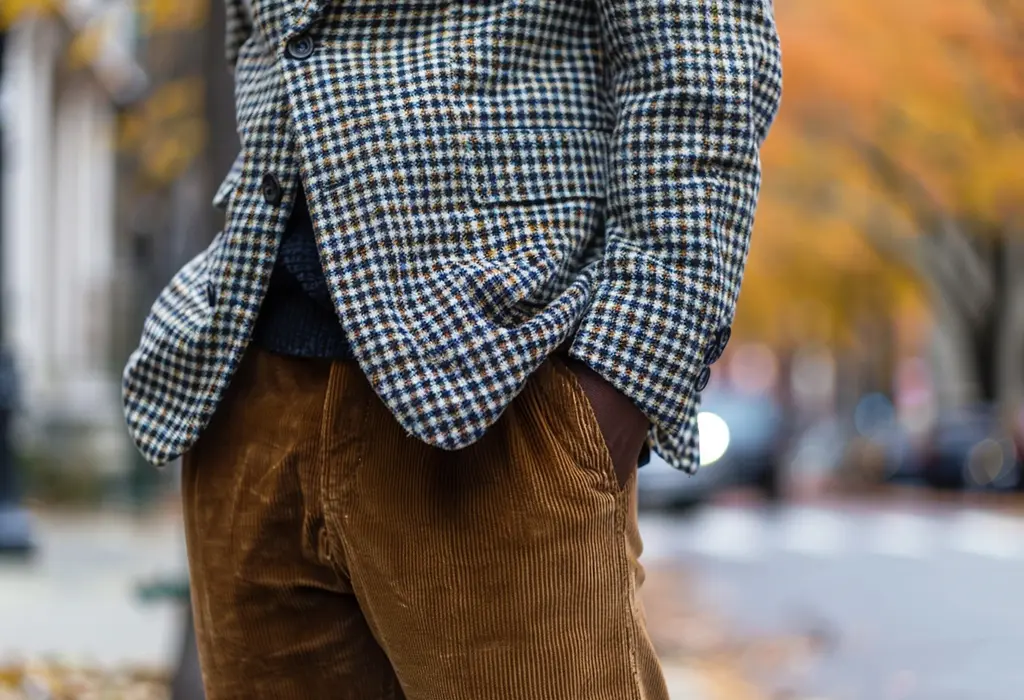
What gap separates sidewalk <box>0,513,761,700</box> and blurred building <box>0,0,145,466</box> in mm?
2107

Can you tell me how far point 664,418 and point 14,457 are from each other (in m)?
7.99

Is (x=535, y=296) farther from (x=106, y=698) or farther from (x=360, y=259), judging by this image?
(x=106, y=698)

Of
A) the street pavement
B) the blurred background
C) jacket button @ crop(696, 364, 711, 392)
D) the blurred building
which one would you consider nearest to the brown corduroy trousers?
jacket button @ crop(696, 364, 711, 392)

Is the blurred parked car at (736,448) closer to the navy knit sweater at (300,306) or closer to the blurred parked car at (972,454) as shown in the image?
the blurred parked car at (972,454)

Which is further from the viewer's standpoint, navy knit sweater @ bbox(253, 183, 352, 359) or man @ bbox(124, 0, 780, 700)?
navy knit sweater @ bbox(253, 183, 352, 359)

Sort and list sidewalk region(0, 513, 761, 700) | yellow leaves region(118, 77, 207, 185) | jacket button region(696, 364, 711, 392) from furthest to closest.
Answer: yellow leaves region(118, 77, 207, 185) < sidewalk region(0, 513, 761, 700) < jacket button region(696, 364, 711, 392)

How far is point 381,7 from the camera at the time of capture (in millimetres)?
1551

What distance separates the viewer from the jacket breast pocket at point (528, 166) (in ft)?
4.84

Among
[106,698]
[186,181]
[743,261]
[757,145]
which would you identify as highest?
[757,145]

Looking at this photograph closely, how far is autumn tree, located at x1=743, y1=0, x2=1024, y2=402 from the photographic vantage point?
49.1 ft

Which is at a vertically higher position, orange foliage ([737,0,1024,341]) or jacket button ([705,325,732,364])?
jacket button ([705,325,732,364])

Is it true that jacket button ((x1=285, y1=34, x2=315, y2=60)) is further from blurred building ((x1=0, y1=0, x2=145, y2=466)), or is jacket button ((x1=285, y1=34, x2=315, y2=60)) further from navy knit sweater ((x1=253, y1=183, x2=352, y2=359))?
blurred building ((x1=0, y1=0, x2=145, y2=466))

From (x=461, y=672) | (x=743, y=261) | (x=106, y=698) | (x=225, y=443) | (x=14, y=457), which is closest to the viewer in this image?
(x=461, y=672)

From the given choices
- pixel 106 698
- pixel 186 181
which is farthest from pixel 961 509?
pixel 106 698
